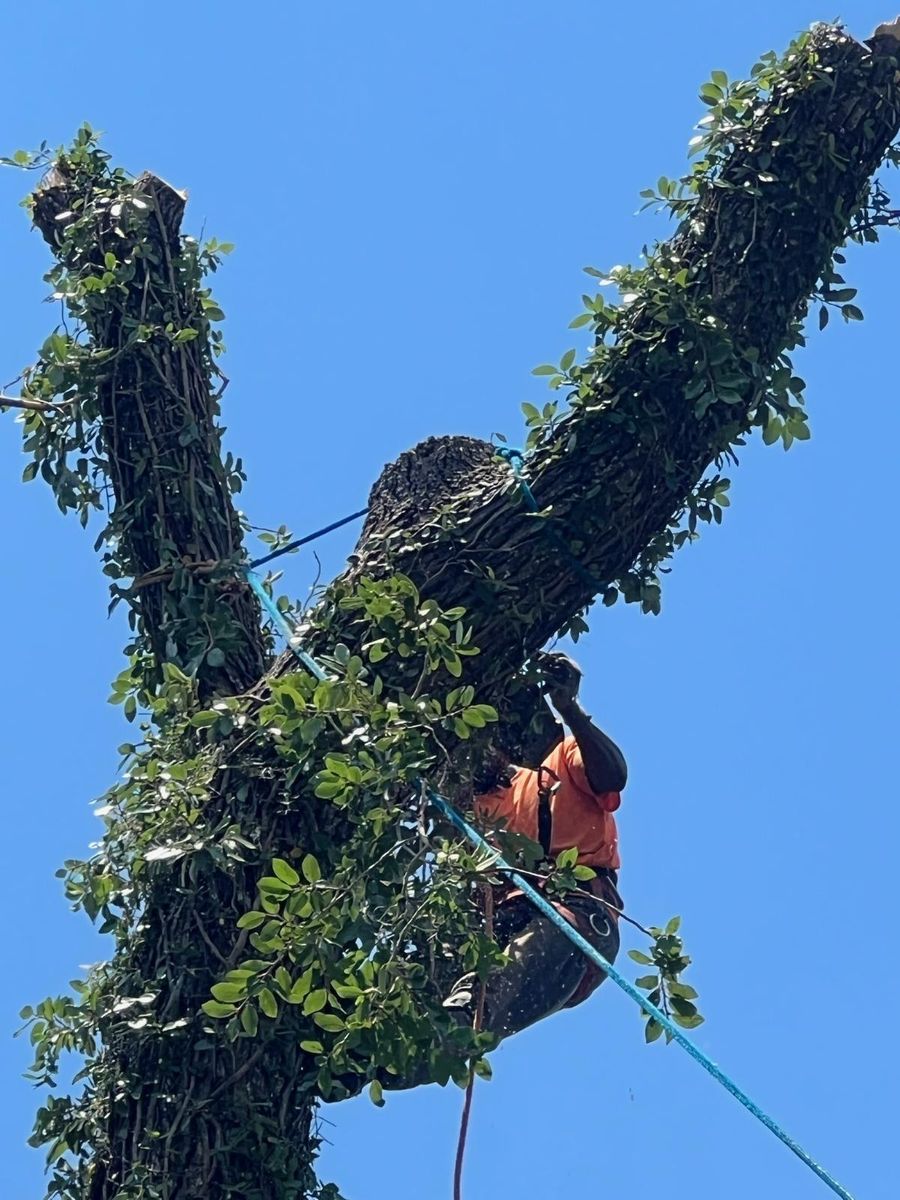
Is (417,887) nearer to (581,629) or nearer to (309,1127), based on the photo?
(309,1127)

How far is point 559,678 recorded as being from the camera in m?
5.38

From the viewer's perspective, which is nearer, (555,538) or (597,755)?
(555,538)

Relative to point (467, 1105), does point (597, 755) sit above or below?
above

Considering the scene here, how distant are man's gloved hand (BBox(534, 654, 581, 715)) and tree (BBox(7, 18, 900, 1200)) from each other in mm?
121

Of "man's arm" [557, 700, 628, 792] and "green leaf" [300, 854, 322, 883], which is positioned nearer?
"green leaf" [300, 854, 322, 883]

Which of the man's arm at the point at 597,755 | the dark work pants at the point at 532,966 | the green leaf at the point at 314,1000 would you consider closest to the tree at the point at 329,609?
the green leaf at the point at 314,1000

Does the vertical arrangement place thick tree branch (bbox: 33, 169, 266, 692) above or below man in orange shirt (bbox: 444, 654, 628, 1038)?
above

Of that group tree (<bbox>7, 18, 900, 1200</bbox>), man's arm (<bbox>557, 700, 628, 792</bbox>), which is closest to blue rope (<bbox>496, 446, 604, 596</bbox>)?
tree (<bbox>7, 18, 900, 1200</bbox>)

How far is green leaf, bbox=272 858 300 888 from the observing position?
4191 millimetres

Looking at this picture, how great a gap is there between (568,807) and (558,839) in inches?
3.9

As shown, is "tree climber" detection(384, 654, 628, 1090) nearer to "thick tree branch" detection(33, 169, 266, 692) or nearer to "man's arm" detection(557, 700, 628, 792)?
"man's arm" detection(557, 700, 628, 792)

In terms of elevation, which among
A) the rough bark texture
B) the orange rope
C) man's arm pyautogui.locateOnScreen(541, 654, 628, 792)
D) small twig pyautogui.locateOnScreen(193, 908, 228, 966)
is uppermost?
the rough bark texture

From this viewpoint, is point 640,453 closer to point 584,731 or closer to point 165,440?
point 584,731

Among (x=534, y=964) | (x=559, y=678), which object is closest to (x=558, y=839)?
(x=534, y=964)
